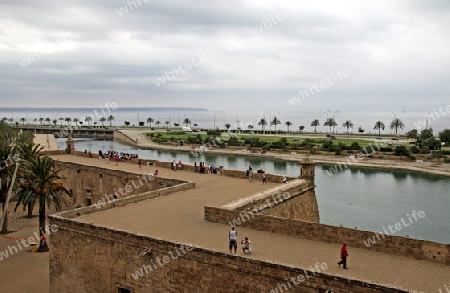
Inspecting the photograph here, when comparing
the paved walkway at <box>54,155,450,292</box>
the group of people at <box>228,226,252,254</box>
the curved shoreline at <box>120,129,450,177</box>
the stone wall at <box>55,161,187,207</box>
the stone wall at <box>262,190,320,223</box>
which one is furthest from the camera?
the curved shoreline at <box>120,129,450,177</box>

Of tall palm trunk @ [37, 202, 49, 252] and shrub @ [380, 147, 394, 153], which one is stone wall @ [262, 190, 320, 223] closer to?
tall palm trunk @ [37, 202, 49, 252]

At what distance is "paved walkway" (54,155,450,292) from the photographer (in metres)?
11.2

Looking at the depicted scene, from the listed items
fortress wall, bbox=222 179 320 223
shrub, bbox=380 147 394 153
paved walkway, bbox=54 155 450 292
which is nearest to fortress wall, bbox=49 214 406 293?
paved walkway, bbox=54 155 450 292

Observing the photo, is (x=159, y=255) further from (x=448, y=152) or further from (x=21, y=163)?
(x=448, y=152)

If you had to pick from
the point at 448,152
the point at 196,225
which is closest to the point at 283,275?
the point at 196,225

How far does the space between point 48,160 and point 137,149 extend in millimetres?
76224

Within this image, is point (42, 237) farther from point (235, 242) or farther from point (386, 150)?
point (386, 150)

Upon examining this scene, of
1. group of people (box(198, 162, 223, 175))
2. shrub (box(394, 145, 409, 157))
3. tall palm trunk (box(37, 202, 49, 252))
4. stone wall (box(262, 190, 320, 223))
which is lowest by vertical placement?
tall palm trunk (box(37, 202, 49, 252))

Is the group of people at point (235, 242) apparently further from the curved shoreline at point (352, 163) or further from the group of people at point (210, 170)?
the curved shoreline at point (352, 163)

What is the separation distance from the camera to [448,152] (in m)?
72.2

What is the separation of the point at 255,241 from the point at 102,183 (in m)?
18.1

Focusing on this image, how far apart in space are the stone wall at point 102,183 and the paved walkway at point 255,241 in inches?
172

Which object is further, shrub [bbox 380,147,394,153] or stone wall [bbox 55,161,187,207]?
shrub [bbox 380,147,394,153]

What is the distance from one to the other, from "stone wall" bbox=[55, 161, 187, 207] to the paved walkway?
4.38 m
